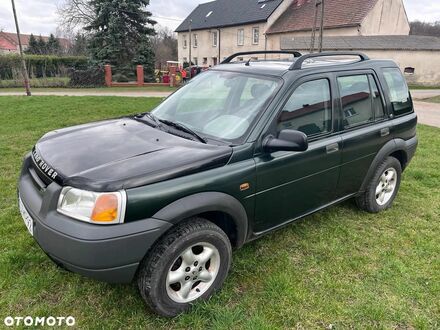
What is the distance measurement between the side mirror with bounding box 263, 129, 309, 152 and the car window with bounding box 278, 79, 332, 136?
222 mm

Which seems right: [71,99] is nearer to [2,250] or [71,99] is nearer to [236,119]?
[2,250]

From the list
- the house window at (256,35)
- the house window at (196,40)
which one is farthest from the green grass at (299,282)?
the house window at (196,40)

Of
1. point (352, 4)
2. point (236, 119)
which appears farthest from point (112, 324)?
point (352, 4)

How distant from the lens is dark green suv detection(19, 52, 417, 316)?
2152 millimetres

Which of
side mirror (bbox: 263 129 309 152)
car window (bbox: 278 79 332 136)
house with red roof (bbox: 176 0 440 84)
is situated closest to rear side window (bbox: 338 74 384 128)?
car window (bbox: 278 79 332 136)

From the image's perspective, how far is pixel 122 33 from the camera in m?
26.5

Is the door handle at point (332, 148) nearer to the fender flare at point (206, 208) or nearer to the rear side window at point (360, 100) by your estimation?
the rear side window at point (360, 100)

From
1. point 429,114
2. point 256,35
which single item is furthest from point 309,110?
point 256,35

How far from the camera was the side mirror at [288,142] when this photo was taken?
2.54m

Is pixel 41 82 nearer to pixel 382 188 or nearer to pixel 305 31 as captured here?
pixel 305 31

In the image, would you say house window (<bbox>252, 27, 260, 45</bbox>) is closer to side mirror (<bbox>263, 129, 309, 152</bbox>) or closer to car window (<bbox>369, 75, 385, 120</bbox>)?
car window (<bbox>369, 75, 385, 120</bbox>)

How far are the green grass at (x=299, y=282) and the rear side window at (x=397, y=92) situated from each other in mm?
1260

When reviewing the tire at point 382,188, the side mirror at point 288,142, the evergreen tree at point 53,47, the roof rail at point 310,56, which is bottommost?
the tire at point 382,188

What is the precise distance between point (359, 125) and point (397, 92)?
0.94m
